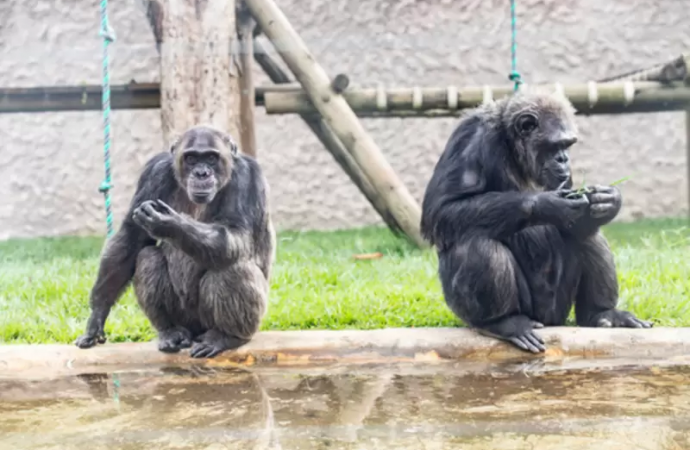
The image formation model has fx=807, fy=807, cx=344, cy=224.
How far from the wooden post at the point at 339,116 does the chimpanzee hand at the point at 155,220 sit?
294cm

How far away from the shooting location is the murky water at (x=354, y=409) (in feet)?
10.3

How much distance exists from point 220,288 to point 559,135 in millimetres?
2114

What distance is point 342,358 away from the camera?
174 inches

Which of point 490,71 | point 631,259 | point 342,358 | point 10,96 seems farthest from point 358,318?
point 490,71

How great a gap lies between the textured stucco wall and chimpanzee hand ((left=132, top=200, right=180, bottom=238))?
6655mm

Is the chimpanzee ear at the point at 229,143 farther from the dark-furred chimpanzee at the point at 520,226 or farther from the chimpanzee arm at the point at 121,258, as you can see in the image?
the dark-furred chimpanzee at the point at 520,226

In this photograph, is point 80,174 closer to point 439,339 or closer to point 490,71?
point 490,71

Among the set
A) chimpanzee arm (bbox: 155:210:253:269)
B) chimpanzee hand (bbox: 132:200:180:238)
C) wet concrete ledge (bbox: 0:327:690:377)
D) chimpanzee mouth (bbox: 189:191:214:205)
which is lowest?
wet concrete ledge (bbox: 0:327:690:377)

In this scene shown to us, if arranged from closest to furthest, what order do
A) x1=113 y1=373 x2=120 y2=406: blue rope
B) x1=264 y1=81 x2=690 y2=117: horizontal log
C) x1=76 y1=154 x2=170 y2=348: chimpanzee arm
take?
x1=113 y1=373 x2=120 y2=406: blue rope
x1=76 y1=154 x2=170 y2=348: chimpanzee arm
x1=264 y1=81 x2=690 y2=117: horizontal log

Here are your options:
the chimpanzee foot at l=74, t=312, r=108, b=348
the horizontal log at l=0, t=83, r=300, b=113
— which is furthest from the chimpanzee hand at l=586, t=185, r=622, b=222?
the horizontal log at l=0, t=83, r=300, b=113

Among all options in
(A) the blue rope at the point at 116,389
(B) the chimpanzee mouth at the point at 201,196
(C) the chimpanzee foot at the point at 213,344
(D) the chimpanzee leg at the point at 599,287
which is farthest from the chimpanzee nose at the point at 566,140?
(A) the blue rope at the point at 116,389

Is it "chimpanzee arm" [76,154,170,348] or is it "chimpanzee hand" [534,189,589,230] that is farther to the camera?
"chimpanzee arm" [76,154,170,348]

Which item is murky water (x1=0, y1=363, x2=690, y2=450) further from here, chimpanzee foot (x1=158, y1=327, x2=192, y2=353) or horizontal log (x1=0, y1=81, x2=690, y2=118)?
horizontal log (x1=0, y1=81, x2=690, y2=118)

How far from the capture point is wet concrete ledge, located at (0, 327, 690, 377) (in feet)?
14.4
